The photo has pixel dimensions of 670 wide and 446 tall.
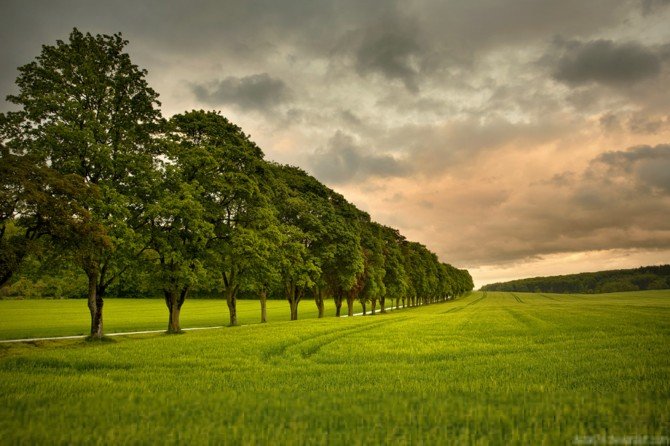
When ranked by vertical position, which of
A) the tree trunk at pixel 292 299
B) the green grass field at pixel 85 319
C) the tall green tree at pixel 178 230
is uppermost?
the tall green tree at pixel 178 230

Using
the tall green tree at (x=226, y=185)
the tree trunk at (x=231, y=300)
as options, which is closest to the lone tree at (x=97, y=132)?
the tall green tree at (x=226, y=185)

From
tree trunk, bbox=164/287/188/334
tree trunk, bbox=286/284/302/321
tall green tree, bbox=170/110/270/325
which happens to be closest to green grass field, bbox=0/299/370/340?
tree trunk, bbox=286/284/302/321

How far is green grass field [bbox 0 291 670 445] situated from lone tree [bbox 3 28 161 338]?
39.0 feet

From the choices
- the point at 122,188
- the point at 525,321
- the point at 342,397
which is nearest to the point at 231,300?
the point at 122,188

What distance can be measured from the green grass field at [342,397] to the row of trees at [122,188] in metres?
9.79

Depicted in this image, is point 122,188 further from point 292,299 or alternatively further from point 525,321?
point 525,321

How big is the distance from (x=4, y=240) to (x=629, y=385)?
2934cm

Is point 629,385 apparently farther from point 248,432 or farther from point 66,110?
point 66,110

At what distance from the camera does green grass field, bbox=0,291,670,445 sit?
262 inches

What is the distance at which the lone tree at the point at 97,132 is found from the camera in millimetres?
26141

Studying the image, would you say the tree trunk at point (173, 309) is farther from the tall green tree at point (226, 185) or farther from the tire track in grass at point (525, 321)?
the tire track in grass at point (525, 321)

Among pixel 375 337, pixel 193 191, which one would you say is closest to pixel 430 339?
pixel 375 337

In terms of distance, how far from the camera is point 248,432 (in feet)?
22.2

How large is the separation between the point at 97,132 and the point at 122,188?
4.36 meters
